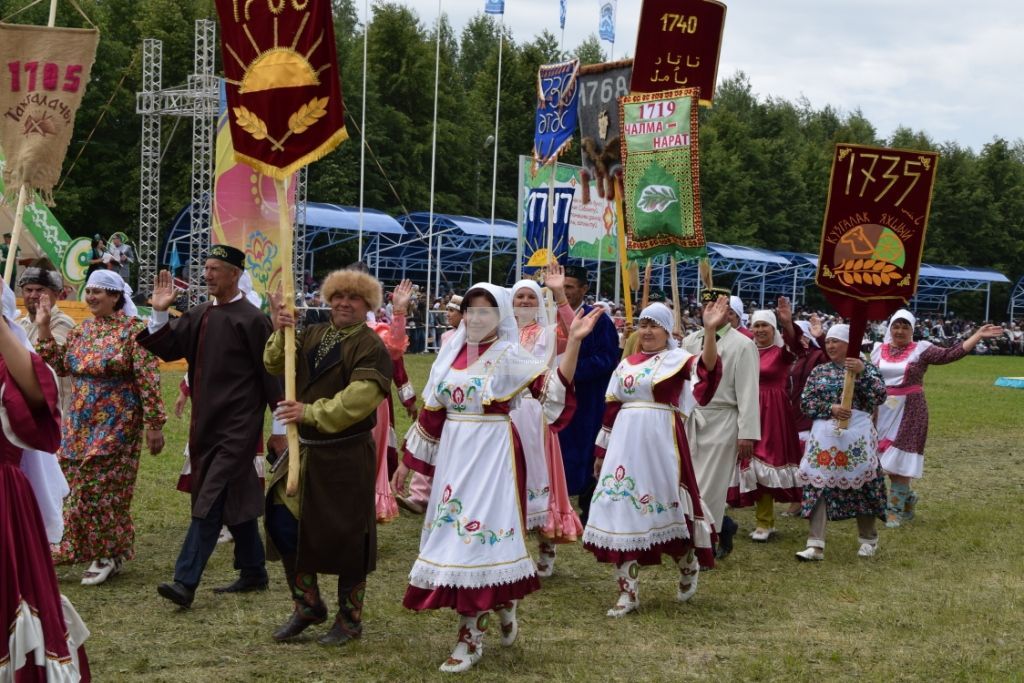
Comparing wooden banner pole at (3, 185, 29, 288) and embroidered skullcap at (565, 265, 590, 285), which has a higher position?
wooden banner pole at (3, 185, 29, 288)

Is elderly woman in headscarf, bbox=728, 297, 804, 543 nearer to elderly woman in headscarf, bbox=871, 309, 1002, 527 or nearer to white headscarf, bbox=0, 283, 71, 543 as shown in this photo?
elderly woman in headscarf, bbox=871, 309, 1002, 527

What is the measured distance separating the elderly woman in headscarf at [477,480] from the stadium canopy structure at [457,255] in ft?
61.7

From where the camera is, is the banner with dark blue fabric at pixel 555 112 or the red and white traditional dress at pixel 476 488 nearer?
the red and white traditional dress at pixel 476 488

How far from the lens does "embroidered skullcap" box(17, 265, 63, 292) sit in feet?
24.3

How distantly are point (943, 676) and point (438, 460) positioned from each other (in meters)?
2.59

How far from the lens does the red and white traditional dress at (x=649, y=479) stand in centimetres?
695

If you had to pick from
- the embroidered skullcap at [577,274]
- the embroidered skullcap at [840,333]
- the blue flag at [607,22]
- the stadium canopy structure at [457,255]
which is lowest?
the stadium canopy structure at [457,255]

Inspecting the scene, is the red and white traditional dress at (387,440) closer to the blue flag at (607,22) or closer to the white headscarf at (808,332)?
the white headscarf at (808,332)

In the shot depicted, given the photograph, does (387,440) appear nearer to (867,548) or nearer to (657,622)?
(657,622)

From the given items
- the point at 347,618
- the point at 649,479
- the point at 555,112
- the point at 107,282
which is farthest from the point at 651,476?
the point at 555,112

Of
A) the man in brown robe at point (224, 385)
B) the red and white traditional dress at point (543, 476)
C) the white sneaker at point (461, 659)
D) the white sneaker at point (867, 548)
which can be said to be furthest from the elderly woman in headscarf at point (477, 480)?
the white sneaker at point (867, 548)

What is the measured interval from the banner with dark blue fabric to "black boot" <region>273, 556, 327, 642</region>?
23.8ft

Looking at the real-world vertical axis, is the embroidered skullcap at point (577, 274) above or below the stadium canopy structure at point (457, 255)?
above

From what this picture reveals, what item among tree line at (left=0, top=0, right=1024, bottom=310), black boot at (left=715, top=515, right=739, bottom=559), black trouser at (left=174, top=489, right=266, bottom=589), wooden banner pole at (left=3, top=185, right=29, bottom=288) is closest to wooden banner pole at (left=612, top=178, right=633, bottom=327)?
black boot at (left=715, top=515, right=739, bottom=559)
